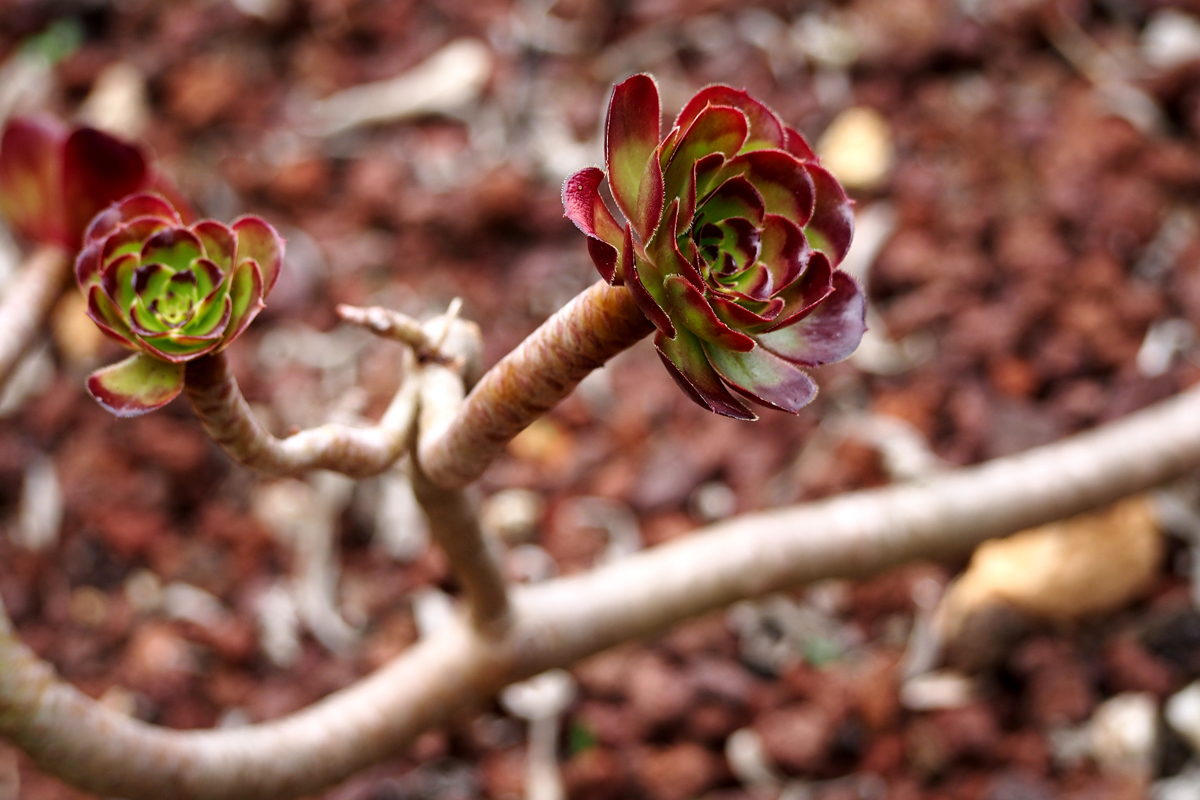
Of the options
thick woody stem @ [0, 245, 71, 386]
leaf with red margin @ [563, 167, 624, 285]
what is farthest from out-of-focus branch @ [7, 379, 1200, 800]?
leaf with red margin @ [563, 167, 624, 285]

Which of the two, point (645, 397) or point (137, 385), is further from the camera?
point (645, 397)

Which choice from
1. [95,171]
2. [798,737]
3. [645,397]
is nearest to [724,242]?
[95,171]

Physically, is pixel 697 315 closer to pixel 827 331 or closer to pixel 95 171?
pixel 827 331

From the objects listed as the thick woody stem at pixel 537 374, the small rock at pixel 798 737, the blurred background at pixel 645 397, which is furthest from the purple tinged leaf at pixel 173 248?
the small rock at pixel 798 737

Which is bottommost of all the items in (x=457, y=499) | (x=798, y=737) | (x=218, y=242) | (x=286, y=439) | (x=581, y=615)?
(x=798, y=737)

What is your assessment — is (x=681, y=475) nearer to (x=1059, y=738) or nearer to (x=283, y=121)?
(x=1059, y=738)

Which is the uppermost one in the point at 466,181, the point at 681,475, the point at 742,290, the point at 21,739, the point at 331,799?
the point at 742,290

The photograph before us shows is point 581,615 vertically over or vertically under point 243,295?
under

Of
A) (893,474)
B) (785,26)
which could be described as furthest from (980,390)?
(785,26)
